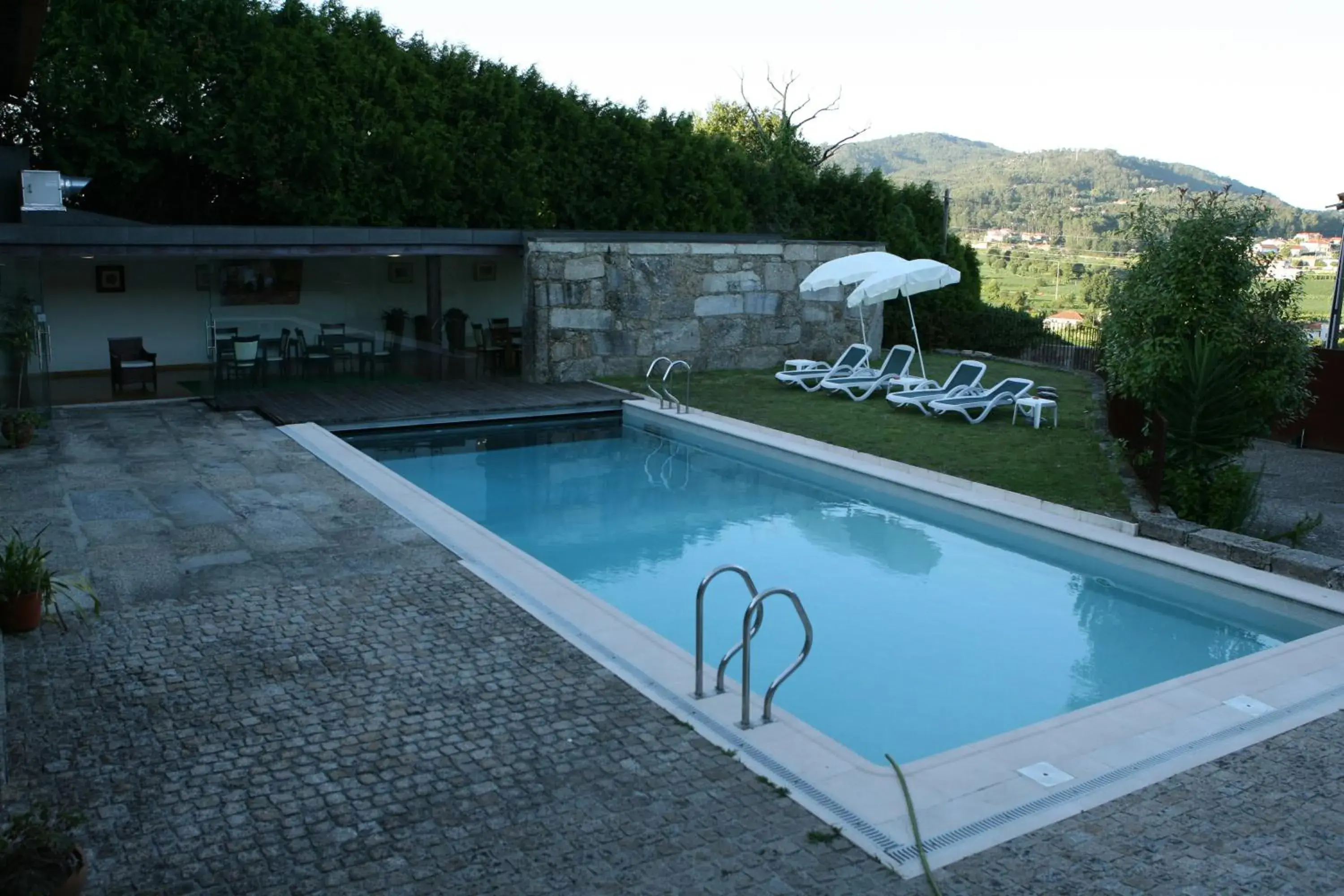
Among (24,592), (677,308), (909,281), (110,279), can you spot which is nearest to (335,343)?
(110,279)

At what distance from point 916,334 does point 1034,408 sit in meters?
3.04

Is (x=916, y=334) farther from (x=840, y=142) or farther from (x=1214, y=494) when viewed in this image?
(x=840, y=142)

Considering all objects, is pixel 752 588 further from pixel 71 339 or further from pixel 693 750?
pixel 71 339

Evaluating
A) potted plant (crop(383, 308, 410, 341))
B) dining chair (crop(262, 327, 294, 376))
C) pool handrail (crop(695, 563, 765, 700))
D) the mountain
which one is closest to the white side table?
potted plant (crop(383, 308, 410, 341))

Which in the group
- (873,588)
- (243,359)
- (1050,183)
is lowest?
(873,588)

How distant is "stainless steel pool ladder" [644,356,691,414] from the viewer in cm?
1565

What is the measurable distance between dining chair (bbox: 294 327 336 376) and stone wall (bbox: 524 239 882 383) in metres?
2.99

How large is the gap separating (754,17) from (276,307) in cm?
4236

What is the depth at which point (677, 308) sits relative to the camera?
18.8 m

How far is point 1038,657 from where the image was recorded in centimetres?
792

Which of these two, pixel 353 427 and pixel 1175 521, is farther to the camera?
pixel 353 427

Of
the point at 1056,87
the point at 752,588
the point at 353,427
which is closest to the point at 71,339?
the point at 353,427

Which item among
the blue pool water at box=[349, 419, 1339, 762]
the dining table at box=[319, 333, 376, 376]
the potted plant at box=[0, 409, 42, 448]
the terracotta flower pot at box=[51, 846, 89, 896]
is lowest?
the blue pool water at box=[349, 419, 1339, 762]

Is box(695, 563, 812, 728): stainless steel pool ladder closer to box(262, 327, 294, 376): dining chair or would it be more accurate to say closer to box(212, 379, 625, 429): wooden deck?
box(212, 379, 625, 429): wooden deck
